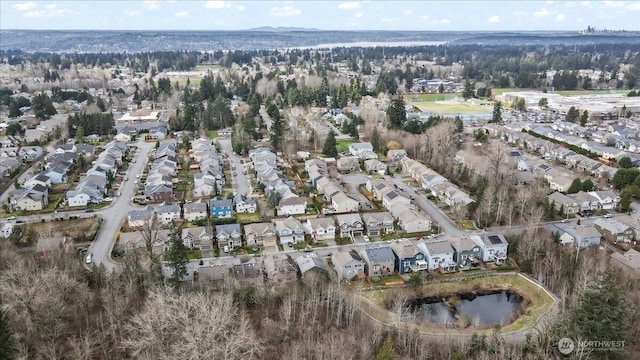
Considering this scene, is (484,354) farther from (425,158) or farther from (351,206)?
(425,158)

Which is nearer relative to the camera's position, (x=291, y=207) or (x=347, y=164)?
(x=291, y=207)

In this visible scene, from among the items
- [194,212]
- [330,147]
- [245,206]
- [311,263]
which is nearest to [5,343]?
[311,263]

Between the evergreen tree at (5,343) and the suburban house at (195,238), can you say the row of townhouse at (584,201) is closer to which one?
the suburban house at (195,238)

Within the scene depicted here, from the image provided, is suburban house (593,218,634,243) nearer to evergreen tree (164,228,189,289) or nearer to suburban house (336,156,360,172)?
suburban house (336,156,360,172)

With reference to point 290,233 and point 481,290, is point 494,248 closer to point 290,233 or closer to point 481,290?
point 481,290

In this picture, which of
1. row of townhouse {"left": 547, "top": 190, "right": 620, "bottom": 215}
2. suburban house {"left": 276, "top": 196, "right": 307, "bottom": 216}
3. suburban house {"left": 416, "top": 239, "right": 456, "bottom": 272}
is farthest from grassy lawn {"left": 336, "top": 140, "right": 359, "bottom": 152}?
suburban house {"left": 416, "top": 239, "right": 456, "bottom": 272}

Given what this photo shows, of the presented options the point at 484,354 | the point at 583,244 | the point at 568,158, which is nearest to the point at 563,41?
the point at 568,158
